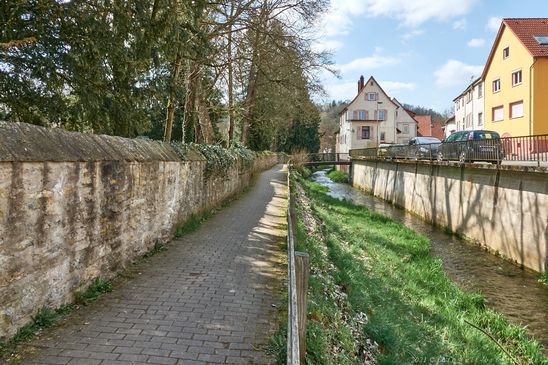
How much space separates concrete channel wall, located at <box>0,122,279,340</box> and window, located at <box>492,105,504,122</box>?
119 feet

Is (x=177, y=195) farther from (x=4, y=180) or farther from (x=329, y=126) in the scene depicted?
(x=329, y=126)

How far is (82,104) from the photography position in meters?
9.52

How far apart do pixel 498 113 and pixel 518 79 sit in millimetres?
4171

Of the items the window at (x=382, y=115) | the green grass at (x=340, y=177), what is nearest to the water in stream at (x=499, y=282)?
the green grass at (x=340, y=177)

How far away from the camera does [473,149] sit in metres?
18.8

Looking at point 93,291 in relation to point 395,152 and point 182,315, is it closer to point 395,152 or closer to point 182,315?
point 182,315

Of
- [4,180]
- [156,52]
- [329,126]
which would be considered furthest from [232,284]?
[329,126]

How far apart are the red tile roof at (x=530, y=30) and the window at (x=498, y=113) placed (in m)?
5.69

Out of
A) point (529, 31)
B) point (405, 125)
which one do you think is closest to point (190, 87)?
point (529, 31)

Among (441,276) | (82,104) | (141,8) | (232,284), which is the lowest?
(441,276)

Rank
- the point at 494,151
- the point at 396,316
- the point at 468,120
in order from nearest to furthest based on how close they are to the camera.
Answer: the point at 396,316
the point at 494,151
the point at 468,120

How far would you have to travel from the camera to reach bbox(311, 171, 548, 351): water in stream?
997 centimetres

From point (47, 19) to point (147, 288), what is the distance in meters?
5.91

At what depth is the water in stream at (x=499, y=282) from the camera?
9.97 m
